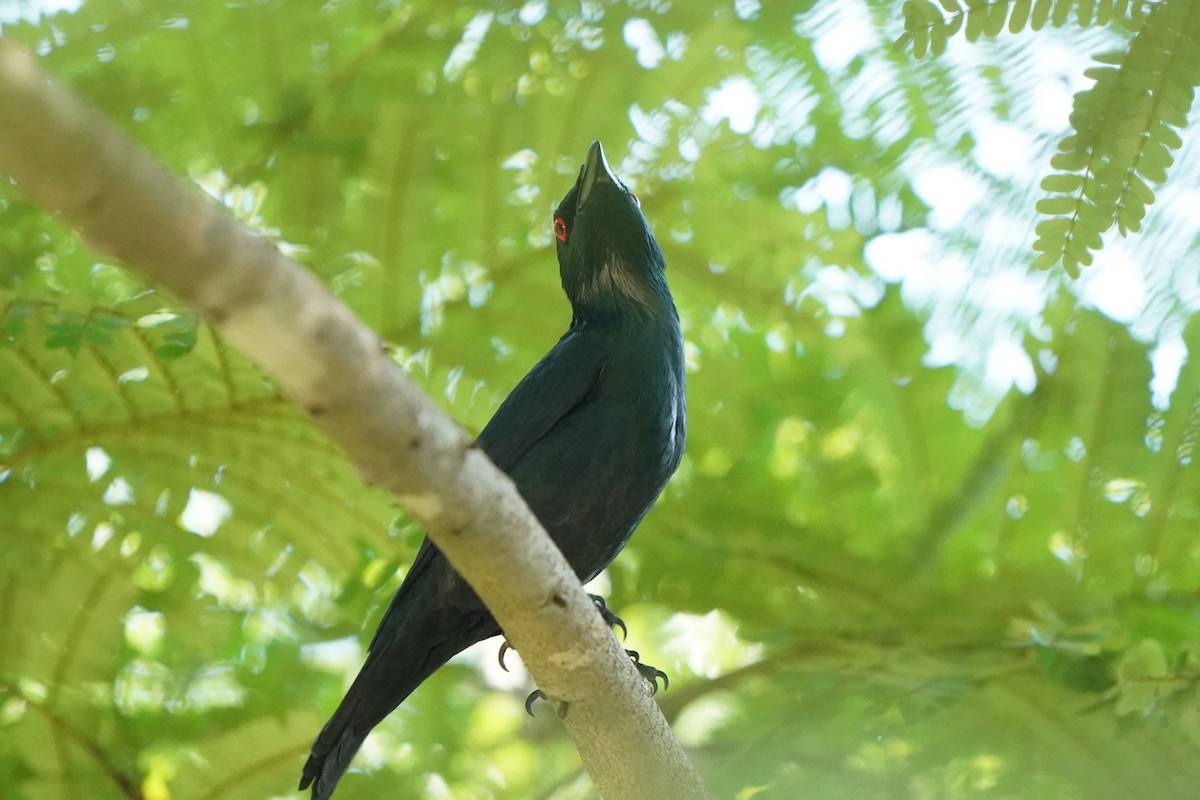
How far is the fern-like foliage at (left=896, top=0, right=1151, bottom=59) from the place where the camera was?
5.81 ft

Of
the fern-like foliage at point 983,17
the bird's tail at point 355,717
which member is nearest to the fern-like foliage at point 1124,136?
the fern-like foliage at point 983,17

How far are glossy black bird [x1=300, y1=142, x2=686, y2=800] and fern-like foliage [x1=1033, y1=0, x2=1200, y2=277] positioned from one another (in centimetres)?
94

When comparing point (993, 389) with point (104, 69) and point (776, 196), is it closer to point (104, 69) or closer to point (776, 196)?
point (776, 196)

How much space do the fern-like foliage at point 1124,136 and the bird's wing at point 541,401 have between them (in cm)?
104

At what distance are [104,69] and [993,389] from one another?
7.64ft

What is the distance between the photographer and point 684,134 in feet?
10.6

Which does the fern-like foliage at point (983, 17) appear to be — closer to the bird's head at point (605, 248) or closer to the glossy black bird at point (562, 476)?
the glossy black bird at point (562, 476)

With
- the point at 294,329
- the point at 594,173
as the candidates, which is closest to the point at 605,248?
the point at 594,173

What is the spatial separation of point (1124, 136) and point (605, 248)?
1.35 m

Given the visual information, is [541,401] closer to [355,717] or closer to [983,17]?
[355,717]

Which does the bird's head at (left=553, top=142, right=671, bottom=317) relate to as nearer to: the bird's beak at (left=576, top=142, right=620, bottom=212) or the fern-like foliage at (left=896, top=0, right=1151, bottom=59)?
the bird's beak at (left=576, top=142, right=620, bottom=212)

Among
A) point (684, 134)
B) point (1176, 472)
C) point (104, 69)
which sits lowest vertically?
point (1176, 472)

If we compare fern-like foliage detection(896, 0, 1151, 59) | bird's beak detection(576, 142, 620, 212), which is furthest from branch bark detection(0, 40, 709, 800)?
bird's beak detection(576, 142, 620, 212)

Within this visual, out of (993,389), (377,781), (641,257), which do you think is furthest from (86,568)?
(993,389)
